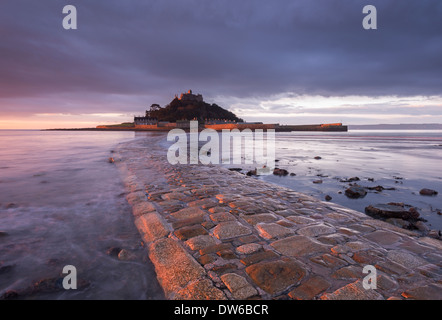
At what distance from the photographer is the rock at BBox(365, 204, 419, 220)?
14.8 feet

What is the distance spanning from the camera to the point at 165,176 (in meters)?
8.02

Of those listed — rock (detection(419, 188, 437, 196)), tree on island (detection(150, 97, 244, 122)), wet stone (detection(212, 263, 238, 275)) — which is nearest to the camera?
wet stone (detection(212, 263, 238, 275))

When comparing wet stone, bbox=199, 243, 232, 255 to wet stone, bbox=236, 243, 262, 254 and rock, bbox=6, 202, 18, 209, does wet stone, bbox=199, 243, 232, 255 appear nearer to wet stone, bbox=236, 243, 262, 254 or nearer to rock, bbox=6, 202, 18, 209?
wet stone, bbox=236, 243, 262, 254

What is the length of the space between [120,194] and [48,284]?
364cm

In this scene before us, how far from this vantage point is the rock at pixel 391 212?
14.8 ft

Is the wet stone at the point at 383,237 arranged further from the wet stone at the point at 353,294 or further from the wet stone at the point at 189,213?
the wet stone at the point at 189,213

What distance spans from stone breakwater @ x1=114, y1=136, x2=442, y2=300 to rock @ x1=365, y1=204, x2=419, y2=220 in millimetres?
644

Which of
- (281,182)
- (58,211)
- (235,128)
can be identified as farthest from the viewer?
(235,128)

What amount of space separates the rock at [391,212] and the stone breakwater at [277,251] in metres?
0.64

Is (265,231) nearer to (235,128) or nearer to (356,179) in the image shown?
(356,179)

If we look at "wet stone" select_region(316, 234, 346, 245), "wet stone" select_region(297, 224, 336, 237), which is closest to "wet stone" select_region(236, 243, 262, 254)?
"wet stone" select_region(297, 224, 336, 237)

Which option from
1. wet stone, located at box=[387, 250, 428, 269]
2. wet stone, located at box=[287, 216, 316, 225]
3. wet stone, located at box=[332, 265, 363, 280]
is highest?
wet stone, located at box=[287, 216, 316, 225]

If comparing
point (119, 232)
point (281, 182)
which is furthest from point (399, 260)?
point (281, 182)

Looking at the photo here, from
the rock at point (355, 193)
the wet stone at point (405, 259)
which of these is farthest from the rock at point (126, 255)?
the rock at point (355, 193)
